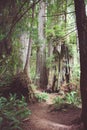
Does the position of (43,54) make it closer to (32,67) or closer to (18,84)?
(32,67)

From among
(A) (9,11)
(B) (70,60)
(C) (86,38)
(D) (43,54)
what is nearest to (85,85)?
(C) (86,38)

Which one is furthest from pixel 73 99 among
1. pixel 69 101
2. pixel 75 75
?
pixel 75 75

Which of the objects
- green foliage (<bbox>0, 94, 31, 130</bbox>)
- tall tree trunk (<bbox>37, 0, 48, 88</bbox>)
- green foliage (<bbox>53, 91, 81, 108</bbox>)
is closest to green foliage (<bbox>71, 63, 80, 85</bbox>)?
tall tree trunk (<bbox>37, 0, 48, 88</bbox>)

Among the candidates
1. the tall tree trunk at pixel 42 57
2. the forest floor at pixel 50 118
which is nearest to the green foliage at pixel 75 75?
the tall tree trunk at pixel 42 57

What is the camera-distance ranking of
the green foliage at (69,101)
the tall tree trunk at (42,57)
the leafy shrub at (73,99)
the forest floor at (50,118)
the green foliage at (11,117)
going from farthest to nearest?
the tall tree trunk at (42,57) → the leafy shrub at (73,99) → the green foliage at (69,101) → the forest floor at (50,118) → the green foliage at (11,117)

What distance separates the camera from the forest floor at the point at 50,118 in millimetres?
6321

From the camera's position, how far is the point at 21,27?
8.10 meters

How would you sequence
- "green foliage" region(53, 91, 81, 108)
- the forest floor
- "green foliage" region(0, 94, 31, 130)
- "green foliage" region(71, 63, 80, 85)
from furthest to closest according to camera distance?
"green foliage" region(71, 63, 80, 85)
"green foliage" region(53, 91, 81, 108)
the forest floor
"green foliage" region(0, 94, 31, 130)

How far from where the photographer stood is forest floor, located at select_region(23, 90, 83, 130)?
20.7 ft

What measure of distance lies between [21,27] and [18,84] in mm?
2147

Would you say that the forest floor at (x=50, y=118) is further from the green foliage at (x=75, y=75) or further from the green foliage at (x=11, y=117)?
the green foliage at (x=75, y=75)

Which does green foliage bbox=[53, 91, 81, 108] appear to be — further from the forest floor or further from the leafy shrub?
the forest floor

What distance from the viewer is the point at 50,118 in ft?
24.8

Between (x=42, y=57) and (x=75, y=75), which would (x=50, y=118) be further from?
(x=42, y=57)
